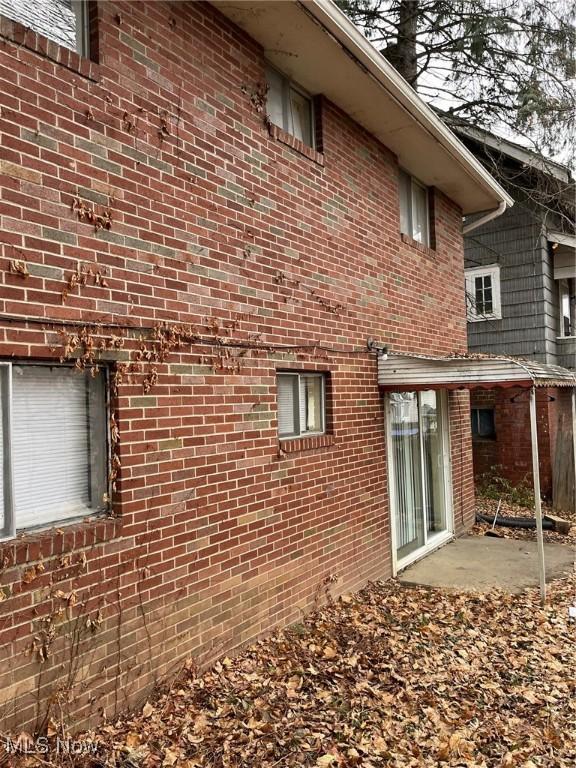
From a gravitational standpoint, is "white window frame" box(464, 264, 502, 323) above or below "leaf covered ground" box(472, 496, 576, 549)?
above

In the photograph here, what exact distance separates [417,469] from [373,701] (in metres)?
A: 4.45

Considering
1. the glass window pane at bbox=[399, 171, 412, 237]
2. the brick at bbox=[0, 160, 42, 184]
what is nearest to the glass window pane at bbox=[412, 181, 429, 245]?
the glass window pane at bbox=[399, 171, 412, 237]

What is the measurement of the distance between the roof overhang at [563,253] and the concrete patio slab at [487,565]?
21.4 ft

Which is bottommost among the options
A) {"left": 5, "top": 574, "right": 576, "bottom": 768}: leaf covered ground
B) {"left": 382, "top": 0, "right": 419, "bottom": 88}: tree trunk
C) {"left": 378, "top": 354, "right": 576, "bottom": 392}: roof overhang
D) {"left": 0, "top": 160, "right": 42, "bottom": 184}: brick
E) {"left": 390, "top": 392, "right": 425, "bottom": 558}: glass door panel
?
{"left": 5, "top": 574, "right": 576, "bottom": 768}: leaf covered ground

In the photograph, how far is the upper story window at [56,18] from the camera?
3.31 meters

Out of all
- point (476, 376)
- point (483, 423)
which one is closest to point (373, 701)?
point (476, 376)

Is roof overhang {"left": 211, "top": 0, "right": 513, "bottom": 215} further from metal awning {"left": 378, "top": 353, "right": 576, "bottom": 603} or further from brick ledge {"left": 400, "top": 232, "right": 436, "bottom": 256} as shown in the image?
metal awning {"left": 378, "top": 353, "right": 576, "bottom": 603}

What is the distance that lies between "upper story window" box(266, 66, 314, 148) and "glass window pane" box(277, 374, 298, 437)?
8.42ft

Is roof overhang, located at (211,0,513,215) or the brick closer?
the brick

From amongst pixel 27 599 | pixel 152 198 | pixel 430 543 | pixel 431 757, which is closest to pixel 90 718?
pixel 27 599

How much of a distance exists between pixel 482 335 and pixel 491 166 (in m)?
3.66

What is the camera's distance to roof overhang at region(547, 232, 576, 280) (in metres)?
11.7

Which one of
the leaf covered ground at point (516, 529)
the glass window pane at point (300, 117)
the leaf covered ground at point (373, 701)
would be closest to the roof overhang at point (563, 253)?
the leaf covered ground at point (516, 529)

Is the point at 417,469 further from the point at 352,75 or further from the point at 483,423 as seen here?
the point at 483,423
